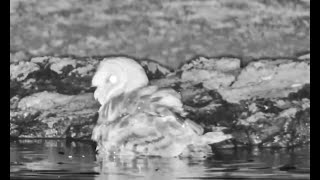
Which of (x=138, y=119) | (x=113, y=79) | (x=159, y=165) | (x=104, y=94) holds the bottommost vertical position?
(x=159, y=165)

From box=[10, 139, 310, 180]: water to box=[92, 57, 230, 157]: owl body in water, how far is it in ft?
2.04

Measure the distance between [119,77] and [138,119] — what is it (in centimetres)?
165

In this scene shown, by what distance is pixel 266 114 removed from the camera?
23328 mm

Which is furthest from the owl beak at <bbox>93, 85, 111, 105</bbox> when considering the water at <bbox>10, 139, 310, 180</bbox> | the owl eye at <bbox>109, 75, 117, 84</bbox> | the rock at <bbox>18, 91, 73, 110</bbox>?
the rock at <bbox>18, 91, 73, 110</bbox>

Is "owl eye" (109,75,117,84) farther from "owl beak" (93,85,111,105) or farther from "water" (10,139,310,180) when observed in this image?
"water" (10,139,310,180)

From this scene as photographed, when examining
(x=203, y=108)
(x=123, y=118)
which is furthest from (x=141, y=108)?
(x=203, y=108)

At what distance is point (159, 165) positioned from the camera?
52.9 ft

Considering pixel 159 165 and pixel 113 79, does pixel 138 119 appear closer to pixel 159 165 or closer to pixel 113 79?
pixel 113 79

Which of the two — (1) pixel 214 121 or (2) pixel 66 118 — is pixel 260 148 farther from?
(2) pixel 66 118

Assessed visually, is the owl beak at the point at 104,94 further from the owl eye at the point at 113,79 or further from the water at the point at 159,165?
the water at the point at 159,165

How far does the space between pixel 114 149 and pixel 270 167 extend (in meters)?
4.87

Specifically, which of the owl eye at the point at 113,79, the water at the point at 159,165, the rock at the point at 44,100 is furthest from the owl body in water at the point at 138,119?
the rock at the point at 44,100

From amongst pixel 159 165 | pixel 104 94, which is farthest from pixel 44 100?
pixel 159 165

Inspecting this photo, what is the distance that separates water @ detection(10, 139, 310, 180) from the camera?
46.1 ft
